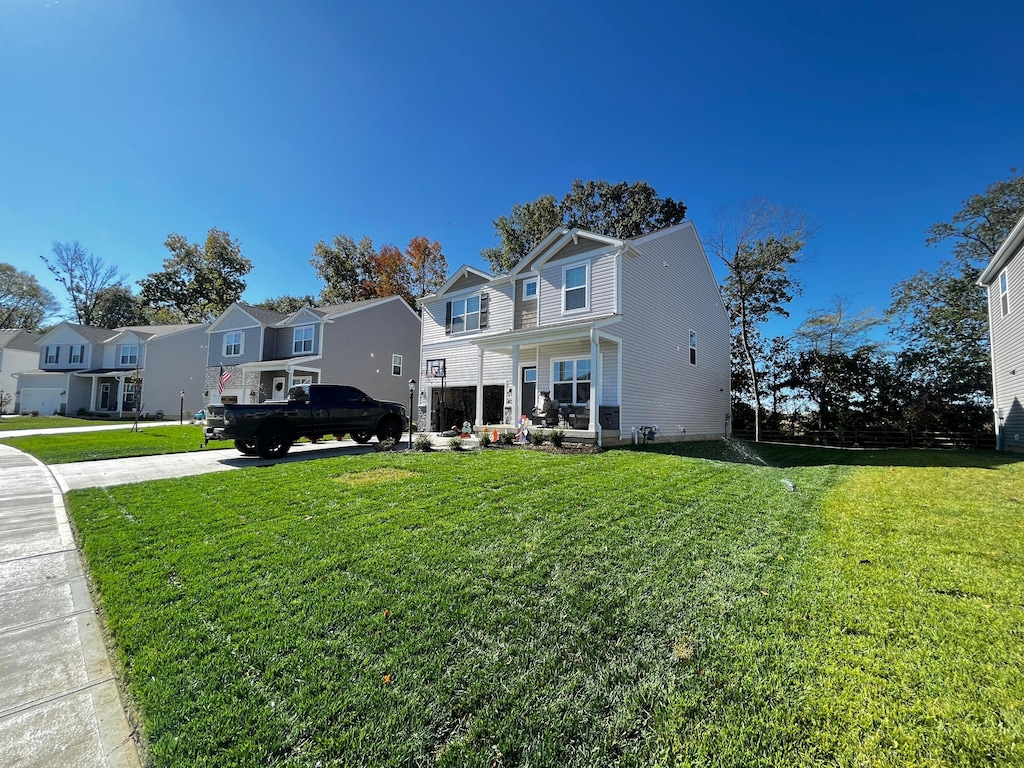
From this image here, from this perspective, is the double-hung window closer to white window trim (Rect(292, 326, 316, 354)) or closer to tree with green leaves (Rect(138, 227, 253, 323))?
white window trim (Rect(292, 326, 316, 354))

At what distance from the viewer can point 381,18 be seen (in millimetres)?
9266

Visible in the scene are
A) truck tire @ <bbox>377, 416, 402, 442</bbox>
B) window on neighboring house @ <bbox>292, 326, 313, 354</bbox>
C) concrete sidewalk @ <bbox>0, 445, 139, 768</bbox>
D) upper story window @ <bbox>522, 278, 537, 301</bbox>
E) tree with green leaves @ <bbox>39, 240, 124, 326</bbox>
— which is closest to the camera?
concrete sidewalk @ <bbox>0, 445, 139, 768</bbox>

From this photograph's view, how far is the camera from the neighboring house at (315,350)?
881 inches

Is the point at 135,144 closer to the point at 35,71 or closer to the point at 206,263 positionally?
the point at 35,71

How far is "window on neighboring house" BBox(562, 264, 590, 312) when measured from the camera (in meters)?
13.5

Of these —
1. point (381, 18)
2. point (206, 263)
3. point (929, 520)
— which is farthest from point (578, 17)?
point (206, 263)

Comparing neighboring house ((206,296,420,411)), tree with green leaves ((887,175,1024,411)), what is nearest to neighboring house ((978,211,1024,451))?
tree with green leaves ((887,175,1024,411))

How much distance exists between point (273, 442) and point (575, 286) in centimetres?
988

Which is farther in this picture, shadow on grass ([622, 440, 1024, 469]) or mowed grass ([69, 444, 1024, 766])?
shadow on grass ([622, 440, 1024, 469])

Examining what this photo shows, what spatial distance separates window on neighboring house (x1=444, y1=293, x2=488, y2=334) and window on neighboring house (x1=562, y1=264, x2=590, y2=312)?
4.04 metres

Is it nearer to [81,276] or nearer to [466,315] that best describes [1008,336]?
[466,315]

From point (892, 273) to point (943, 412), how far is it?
764 centimetres

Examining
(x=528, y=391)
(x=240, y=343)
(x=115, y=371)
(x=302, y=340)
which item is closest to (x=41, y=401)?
(x=115, y=371)

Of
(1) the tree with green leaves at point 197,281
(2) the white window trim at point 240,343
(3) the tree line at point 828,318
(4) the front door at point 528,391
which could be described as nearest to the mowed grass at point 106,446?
(4) the front door at point 528,391
